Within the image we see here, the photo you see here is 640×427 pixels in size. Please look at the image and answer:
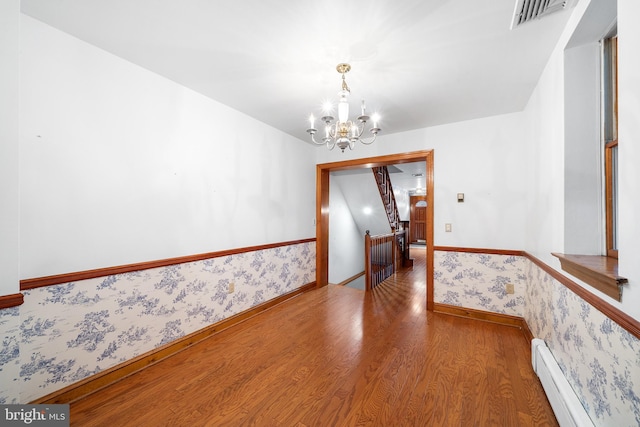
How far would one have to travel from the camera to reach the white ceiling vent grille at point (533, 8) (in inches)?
51.5

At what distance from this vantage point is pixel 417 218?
34.5 ft

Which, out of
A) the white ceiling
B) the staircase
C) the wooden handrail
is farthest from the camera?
the staircase

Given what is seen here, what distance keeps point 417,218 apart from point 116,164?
34.1 ft

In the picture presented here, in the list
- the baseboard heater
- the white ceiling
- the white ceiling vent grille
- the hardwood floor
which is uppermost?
the white ceiling

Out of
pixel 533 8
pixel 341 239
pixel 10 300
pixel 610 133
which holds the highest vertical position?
pixel 533 8

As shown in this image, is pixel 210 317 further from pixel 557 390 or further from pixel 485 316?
pixel 485 316

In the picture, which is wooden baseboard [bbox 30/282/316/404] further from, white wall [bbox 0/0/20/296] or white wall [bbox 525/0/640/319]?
white wall [bbox 525/0/640/319]

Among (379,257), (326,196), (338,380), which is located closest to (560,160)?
(338,380)

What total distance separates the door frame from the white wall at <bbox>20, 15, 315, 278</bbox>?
144 cm

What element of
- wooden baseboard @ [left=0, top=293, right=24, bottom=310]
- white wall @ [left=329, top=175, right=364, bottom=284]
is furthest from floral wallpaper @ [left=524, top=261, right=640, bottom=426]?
white wall @ [left=329, top=175, right=364, bottom=284]

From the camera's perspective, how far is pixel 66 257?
1627 mm

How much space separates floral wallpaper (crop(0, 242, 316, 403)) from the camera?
1.47 m

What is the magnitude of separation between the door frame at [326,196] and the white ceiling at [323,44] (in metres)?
0.94

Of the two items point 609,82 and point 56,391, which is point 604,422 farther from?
point 56,391
